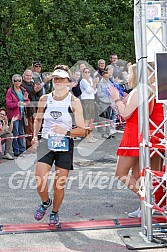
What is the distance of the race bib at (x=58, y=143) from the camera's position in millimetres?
6281

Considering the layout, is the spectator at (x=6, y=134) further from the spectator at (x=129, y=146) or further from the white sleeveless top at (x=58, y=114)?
the spectator at (x=129, y=146)

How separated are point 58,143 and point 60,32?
11.8 meters

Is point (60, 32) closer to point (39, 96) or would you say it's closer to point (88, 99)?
point (88, 99)

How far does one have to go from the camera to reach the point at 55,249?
5633 millimetres

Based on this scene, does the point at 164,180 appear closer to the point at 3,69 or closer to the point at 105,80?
the point at 105,80

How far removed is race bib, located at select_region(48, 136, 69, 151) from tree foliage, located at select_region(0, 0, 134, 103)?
1013 centimetres

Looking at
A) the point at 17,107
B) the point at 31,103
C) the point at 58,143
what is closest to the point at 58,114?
the point at 58,143

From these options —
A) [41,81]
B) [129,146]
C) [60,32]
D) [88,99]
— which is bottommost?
[129,146]

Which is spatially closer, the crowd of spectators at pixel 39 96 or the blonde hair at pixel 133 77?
the blonde hair at pixel 133 77

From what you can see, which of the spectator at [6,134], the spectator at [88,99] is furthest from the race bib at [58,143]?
the spectator at [88,99]

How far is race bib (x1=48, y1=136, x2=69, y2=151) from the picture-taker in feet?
20.6

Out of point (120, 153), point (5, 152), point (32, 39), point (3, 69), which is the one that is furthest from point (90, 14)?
point (120, 153)

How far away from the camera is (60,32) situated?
57.6 feet

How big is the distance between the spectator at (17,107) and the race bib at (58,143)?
5.01m
